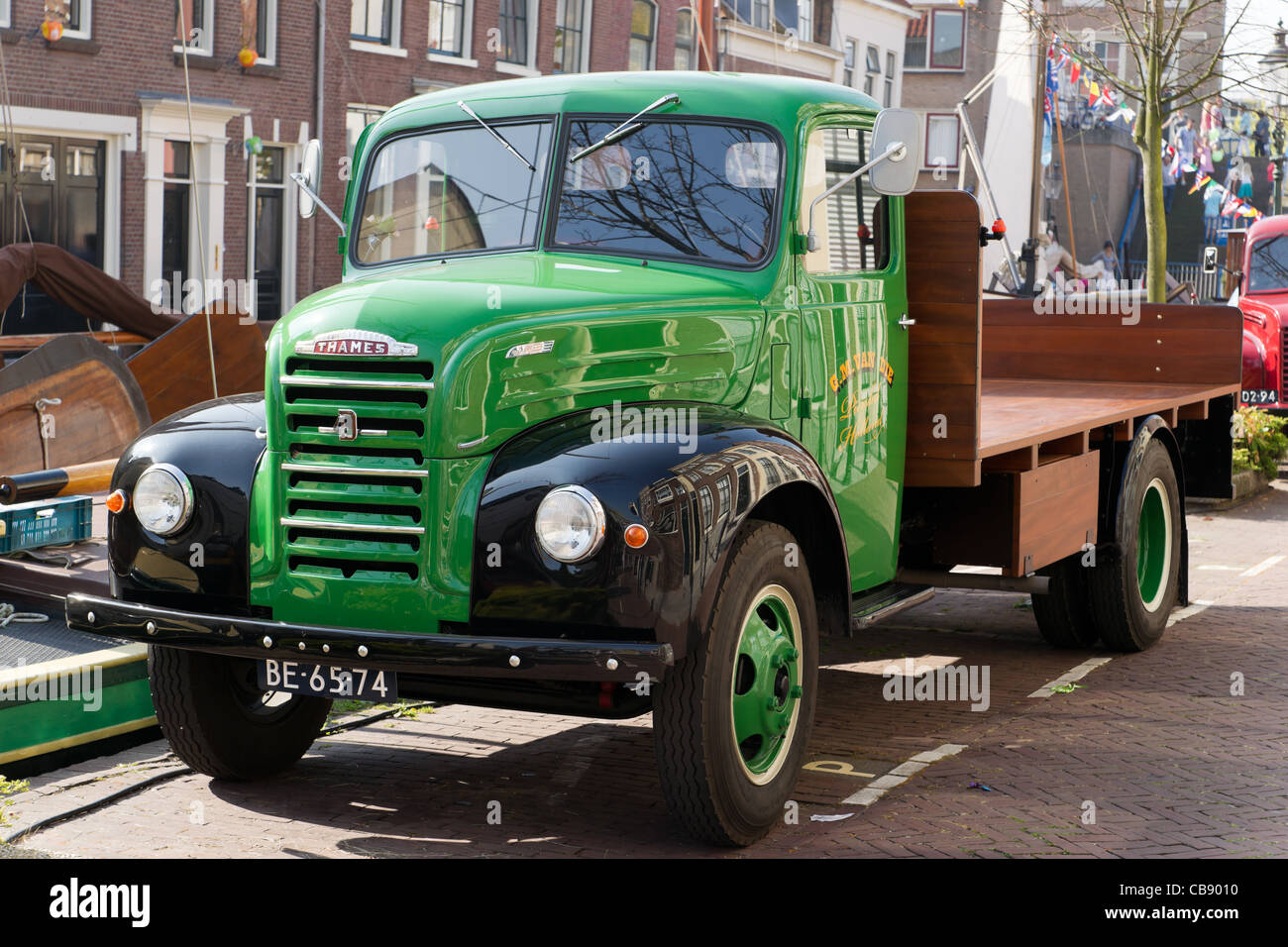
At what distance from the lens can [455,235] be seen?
237 inches

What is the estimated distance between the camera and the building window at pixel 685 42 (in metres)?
32.5

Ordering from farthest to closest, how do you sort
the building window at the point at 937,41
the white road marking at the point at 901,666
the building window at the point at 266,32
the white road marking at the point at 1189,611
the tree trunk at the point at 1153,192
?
the building window at the point at 937,41 → the building window at the point at 266,32 → the tree trunk at the point at 1153,192 → the white road marking at the point at 1189,611 → the white road marking at the point at 901,666

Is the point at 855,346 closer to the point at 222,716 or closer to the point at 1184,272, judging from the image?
the point at 222,716

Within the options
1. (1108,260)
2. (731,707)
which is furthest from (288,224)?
(1108,260)

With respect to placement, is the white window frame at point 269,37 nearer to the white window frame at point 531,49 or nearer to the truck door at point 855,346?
the white window frame at point 531,49

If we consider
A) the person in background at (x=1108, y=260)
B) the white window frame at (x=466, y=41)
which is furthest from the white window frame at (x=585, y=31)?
the person in background at (x=1108, y=260)

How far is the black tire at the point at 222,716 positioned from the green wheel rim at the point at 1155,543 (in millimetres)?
4873

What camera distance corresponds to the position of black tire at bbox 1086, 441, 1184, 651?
820cm

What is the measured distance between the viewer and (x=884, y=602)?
635 cm

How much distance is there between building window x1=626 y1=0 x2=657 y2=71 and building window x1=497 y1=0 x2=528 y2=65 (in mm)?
3297

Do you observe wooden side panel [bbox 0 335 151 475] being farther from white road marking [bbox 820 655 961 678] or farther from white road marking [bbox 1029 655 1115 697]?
white road marking [bbox 1029 655 1115 697]

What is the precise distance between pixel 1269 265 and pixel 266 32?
45.8ft

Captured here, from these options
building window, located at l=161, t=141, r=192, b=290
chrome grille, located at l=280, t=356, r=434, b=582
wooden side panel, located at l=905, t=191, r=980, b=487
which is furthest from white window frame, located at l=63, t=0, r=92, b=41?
chrome grille, located at l=280, t=356, r=434, b=582
